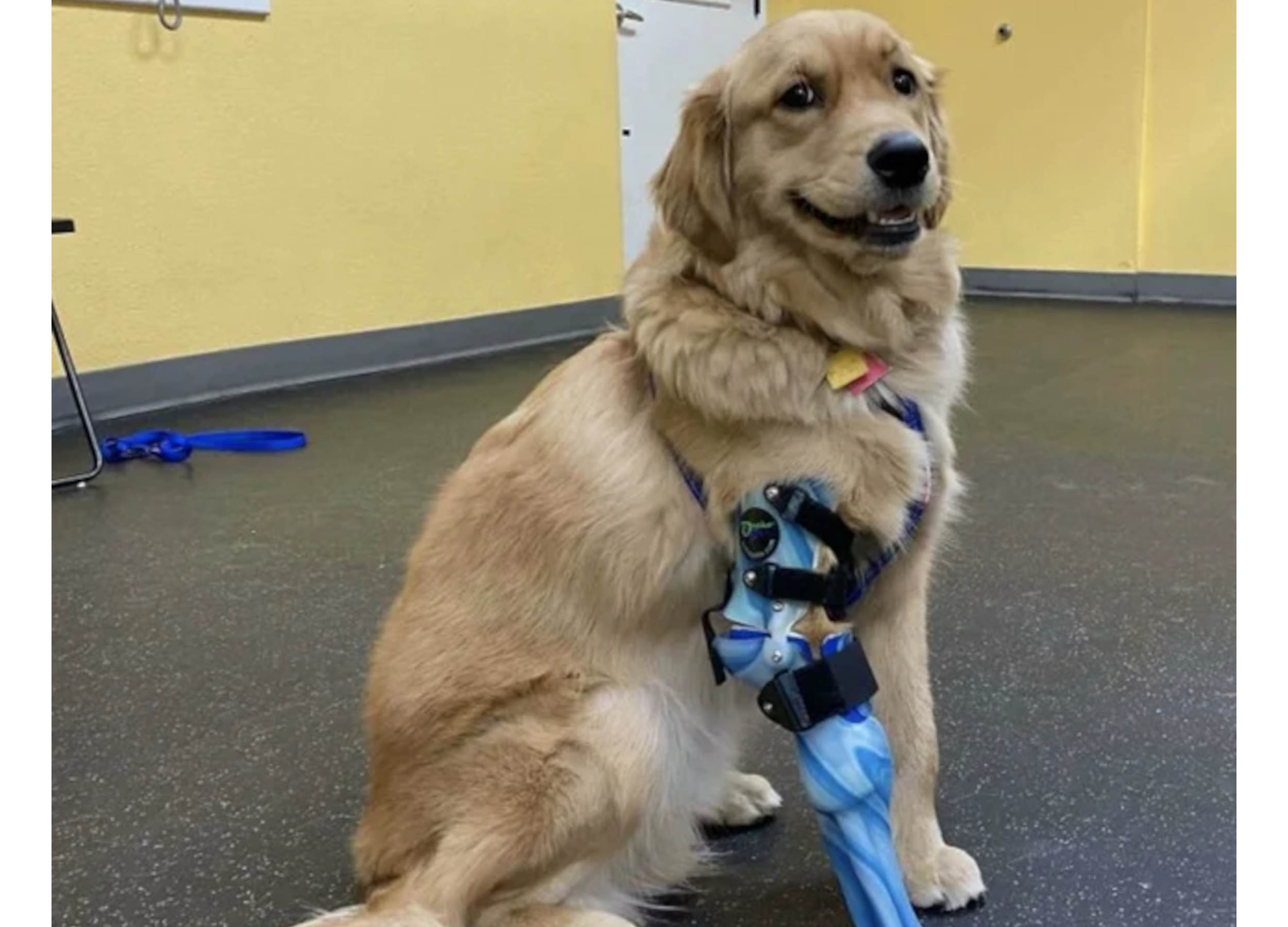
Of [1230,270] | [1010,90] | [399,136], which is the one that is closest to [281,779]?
[399,136]

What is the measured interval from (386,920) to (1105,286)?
5.86 metres

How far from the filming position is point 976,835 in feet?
4.45

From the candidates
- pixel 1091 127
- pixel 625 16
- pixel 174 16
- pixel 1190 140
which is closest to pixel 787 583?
pixel 174 16

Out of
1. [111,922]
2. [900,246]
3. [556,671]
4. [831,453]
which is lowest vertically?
[111,922]

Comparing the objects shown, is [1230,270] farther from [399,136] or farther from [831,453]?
[831,453]

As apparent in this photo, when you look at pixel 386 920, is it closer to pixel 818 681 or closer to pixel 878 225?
pixel 818 681

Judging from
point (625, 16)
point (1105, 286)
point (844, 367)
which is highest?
point (625, 16)

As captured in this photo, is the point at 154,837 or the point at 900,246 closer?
the point at 900,246

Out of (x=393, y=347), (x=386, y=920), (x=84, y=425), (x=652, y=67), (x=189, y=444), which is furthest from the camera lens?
(x=652, y=67)

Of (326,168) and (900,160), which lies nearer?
(900,160)

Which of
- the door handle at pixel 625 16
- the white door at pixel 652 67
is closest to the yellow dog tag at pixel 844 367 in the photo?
the white door at pixel 652 67

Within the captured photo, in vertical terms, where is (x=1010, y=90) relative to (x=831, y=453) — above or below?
above

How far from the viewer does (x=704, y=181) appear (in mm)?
1252

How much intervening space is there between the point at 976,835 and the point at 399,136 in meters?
3.89
